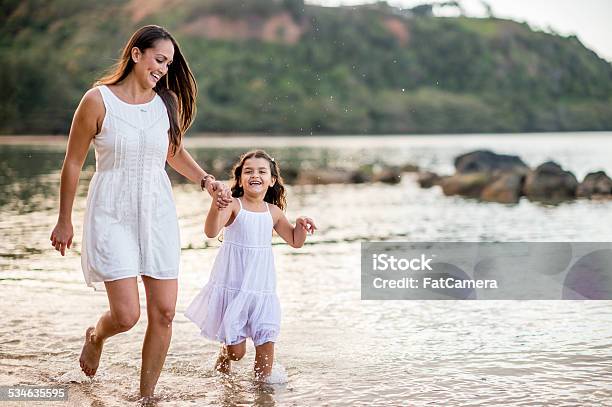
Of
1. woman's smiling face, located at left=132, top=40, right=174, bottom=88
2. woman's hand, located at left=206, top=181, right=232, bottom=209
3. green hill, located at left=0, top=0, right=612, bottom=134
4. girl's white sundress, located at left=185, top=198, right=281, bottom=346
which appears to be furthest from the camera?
green hill, located at left=0, top=0, right=612, bottom=134

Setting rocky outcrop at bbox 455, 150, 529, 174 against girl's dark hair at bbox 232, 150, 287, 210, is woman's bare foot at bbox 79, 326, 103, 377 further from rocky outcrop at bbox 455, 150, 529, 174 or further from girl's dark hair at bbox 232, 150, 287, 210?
rocky outcrop at bbox 455, 150, 529, 174

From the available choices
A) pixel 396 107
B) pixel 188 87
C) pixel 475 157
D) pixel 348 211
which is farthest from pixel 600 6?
pixel 188 87

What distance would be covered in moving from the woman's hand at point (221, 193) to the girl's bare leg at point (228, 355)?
816mm

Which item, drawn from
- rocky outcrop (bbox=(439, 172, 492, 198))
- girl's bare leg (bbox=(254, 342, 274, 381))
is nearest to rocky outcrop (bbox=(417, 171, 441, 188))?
rocky outcrop (bbox=(439, 172, 492, 198))

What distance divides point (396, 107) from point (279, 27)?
17594mm

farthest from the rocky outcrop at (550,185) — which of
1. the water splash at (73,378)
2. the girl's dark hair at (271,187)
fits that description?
the water splash at (73,378)

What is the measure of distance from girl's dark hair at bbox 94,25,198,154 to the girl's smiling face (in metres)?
0.45

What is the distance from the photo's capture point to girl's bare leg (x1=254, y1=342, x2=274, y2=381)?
462 centimetres

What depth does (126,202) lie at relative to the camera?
3.94 metres

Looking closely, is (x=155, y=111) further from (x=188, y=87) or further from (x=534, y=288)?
(x=534, y=288)

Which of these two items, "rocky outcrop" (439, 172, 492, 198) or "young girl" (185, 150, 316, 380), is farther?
"rocky outcrop" (439, 172, 492, 198)

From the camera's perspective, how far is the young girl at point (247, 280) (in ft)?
15.0

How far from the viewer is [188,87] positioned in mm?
4293

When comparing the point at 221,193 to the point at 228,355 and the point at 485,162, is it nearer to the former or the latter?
the point at 228,355
